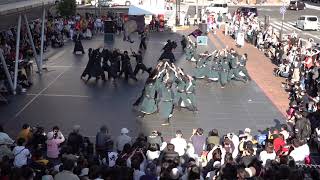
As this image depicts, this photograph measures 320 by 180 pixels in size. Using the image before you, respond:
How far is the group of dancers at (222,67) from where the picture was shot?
74.2ft

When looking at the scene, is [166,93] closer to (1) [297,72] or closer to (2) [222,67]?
(2) [222,67]

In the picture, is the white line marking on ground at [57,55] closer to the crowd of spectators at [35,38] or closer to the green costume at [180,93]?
the crowd of spectators at [35,38]

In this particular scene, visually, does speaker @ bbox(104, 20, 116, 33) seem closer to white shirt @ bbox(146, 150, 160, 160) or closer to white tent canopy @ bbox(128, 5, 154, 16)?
white tent canopy @ bbox(128, 5, 154, 16)

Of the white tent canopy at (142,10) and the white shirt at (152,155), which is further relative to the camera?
the white tent canopy at (142,10)

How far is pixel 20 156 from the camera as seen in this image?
37.1ft

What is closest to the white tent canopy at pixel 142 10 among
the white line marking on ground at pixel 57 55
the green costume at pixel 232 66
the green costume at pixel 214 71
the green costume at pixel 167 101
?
the white line marking on ground at pixel 57 55

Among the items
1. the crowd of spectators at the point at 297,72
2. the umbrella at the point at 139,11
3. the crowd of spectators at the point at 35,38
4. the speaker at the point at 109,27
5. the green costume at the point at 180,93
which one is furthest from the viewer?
the umbrella at the point at 139,11

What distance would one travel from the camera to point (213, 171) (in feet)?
34.6

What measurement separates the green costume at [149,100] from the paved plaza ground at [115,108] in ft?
1.05

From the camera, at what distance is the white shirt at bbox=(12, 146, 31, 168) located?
440 inches

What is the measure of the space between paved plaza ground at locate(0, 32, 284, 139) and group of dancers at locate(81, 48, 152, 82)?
40 centimetres

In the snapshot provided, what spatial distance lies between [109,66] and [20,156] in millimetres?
12675

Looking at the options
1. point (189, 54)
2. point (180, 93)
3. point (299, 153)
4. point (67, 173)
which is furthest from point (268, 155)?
point (189, 54)

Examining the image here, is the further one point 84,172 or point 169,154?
point 169,154
